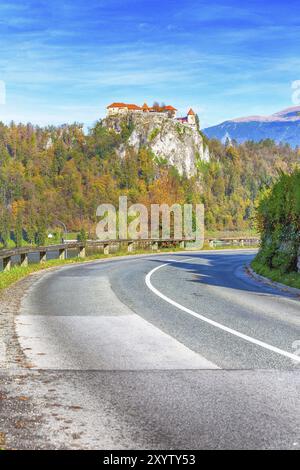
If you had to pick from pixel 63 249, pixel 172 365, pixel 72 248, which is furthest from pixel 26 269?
pixel 172 365

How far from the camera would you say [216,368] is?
7.41 metres

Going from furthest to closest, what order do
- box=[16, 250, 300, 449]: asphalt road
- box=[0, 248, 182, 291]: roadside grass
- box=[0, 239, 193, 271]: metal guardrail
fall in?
box=[0, 239, 193, 271]: metal guardrail
box=[0, 248, 182, 291]: roadside grass
box=[16, 250, 300, 449]: asphalt road

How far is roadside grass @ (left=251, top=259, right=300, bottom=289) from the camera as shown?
746 inches

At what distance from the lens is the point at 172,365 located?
300 inches

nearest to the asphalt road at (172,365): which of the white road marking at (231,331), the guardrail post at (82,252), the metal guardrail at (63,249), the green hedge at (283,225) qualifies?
the white road marking at (231,331)

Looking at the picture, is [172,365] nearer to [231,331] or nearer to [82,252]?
[231,331]

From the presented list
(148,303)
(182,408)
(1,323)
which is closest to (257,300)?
(148,303)

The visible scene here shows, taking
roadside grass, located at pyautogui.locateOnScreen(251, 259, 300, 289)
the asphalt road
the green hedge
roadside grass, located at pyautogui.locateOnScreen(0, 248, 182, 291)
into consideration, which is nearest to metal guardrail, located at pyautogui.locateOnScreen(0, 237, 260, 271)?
roadside grass, located at pyautogui.locateOnScreen(0, 248, 182, 291)

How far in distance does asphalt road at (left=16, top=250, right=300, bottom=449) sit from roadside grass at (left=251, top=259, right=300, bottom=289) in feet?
11.3

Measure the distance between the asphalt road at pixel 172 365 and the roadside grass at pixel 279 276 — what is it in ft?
11.3

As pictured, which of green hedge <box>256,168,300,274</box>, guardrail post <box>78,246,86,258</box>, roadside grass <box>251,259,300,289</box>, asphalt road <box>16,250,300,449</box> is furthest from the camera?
guardrail post <box>78,246,86,258</box>

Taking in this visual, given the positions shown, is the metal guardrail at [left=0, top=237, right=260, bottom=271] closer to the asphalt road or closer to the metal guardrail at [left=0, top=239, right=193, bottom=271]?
the metal guardrail at [left=0, top=239, right=193, bottom=271]

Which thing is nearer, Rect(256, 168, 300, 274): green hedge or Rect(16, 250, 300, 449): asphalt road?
Rect(16, 250, 300, 449): asphalt road
